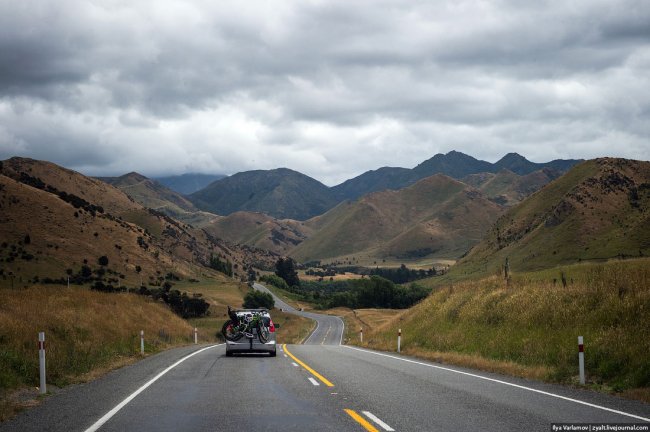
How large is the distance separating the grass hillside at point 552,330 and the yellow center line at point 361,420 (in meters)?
6.42

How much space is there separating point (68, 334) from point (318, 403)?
14609 mm

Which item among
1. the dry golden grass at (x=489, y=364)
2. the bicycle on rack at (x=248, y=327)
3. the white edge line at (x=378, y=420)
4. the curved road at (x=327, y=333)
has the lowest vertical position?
the curved road at (x=327, y=333)

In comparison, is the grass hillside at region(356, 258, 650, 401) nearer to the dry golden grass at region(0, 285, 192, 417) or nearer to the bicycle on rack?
the bicycle on rack

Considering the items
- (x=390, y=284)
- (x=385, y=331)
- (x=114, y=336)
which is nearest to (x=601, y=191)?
(x=390, y=284)

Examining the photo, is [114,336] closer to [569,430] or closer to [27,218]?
[569,430]

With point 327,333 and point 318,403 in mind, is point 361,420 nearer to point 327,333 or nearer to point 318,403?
point 318,403

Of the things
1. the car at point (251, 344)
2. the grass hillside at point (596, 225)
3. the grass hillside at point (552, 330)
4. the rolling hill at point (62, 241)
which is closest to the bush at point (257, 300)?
the rolling hill at point (62, 241)

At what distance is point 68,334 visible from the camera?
23812 mm

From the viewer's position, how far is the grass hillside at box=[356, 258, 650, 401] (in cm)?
1673

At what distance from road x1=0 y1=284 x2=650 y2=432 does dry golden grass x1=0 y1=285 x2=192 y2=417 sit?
1.44 metres

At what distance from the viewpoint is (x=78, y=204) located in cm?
13112

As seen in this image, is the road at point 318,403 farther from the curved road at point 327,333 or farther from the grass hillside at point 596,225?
the grass hillside at point 596,225

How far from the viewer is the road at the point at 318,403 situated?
34.5 ft

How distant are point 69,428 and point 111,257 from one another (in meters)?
115
